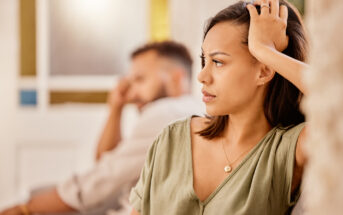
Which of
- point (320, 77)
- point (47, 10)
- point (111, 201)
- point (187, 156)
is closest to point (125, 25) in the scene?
point (47, 10)

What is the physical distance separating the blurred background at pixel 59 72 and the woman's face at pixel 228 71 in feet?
8.33

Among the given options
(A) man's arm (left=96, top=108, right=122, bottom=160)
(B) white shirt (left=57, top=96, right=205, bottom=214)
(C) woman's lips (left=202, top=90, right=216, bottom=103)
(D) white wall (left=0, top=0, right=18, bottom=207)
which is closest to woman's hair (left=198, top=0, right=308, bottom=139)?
(C) woman's lips (left=202, top=90, right=216, bottom=103)

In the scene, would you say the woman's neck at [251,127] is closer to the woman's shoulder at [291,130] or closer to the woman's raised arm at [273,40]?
the woman's shoulder at [291,130]

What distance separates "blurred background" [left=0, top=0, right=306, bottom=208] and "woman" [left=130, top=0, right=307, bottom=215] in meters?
2.51

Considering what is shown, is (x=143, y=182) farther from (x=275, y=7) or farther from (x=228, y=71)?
(x=275, y=7)

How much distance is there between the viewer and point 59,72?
3.53 m

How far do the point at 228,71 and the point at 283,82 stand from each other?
0.13m

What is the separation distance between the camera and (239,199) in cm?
82

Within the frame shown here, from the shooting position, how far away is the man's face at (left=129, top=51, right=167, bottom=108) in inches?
89.0

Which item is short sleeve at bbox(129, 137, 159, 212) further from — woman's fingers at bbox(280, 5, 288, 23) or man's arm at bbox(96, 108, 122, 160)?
man's arm at bbox(96, 108, 122, 160)

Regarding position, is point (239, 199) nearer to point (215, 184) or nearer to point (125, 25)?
point (215, 184)

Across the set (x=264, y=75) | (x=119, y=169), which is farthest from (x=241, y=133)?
(x=119, y=169)

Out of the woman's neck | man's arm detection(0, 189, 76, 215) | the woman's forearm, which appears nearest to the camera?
the woman's forearm

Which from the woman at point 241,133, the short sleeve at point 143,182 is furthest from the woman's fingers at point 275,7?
the short sleeve at point 143,182
